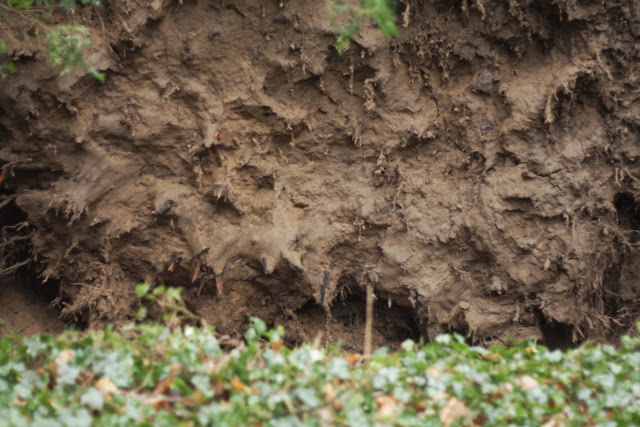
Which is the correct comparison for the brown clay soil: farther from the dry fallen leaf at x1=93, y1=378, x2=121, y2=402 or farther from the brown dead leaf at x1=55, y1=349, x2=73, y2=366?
the dry fallen leaf at x1=93, y1=378, x2=121, y2=402

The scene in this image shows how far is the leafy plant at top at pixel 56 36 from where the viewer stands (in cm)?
301

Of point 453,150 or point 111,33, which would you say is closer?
point 111,33

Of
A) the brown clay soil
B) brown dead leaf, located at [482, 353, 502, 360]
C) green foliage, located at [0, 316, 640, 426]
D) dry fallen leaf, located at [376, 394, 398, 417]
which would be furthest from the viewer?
the brown clay soil

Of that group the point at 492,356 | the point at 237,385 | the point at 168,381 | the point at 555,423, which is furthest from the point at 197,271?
the point at 555,423

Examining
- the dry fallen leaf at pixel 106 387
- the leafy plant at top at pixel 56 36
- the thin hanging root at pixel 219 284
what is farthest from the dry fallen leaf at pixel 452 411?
the leafy plant at top at pixel 56 36

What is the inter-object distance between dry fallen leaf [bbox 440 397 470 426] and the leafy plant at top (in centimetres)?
252

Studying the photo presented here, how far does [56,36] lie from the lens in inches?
119

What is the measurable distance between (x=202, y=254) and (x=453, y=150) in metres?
2.05

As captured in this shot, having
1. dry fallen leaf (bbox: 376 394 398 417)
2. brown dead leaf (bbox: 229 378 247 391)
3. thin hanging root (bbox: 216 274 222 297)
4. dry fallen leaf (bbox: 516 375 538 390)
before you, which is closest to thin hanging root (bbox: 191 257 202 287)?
thin hanging root (bbox: 216 274 222 297)

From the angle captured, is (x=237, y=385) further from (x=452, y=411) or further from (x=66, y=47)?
(x=66, y=47)

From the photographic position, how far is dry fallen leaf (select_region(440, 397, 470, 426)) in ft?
7.88

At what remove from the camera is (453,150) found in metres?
4.24

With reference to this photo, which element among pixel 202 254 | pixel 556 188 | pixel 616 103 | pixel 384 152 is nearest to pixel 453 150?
pixel 384 152

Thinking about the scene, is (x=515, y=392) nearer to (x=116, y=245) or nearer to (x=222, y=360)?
(x=222, y=360)
